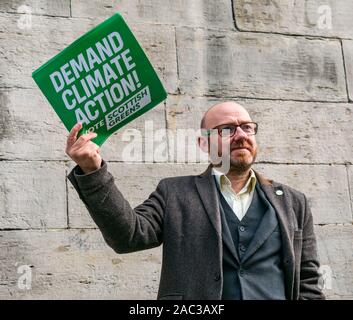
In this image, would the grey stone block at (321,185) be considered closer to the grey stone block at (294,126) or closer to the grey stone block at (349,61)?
the grey stone block at (294,126)

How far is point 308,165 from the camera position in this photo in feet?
16.1

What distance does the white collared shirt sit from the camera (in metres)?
3.15

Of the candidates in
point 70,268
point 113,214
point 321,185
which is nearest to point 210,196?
point 113,214

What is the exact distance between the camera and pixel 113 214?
2.89 m

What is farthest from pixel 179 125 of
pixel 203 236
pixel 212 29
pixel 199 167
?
pixel 203 236

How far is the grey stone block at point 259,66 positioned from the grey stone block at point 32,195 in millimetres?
1064

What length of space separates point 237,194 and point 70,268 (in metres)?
1.48

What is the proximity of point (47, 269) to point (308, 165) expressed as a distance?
1.89m

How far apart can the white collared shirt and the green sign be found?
557 mm

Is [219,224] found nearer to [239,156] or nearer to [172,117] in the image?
[239,156]

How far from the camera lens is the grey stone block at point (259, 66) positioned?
480cm

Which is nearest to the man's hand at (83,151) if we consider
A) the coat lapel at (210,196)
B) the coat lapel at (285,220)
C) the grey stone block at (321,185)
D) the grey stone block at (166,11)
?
the coat lapel at (210,196)
